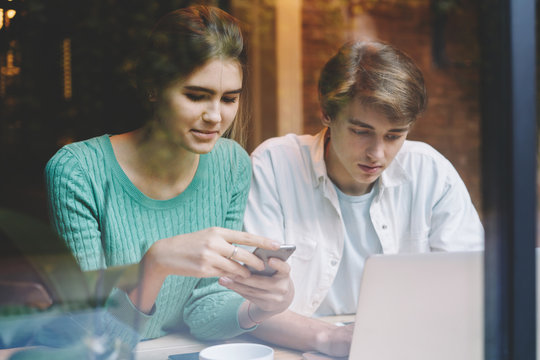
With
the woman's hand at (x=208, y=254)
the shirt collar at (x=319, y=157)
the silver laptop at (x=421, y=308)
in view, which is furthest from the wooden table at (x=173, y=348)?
the shirt collar at (x=319, y=157)

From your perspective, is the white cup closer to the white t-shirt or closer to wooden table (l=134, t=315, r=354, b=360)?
wooden table (l=134, t=315, r=354, b=360)

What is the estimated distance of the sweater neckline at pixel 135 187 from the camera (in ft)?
5.11

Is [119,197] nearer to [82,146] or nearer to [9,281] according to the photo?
[82,146]

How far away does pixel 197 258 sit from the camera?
54.5 inches

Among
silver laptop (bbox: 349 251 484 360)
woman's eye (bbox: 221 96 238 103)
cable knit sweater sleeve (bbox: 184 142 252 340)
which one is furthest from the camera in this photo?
woman's eye (bbox: 221 96 238 103)

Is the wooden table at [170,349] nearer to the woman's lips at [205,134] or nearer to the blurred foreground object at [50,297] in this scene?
the blurred foreground object at [50,297]

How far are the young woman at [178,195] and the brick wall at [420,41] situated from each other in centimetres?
157

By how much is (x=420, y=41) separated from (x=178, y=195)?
268 cm

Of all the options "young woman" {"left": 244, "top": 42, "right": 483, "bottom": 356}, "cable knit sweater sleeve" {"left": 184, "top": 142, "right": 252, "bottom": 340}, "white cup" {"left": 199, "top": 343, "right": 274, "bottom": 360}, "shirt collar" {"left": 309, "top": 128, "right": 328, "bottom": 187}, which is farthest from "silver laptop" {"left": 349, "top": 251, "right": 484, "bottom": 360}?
"shirt collar" {"left": 309, "top": 128, "right": 328, "bottom": 187}

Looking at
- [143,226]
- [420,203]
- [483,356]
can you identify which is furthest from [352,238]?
[483,356]

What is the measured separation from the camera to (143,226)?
1579 millimetres

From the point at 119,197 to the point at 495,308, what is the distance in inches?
36.3

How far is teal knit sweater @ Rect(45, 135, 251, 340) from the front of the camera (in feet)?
4.85

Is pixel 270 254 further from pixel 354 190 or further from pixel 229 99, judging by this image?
pixel 354 190
